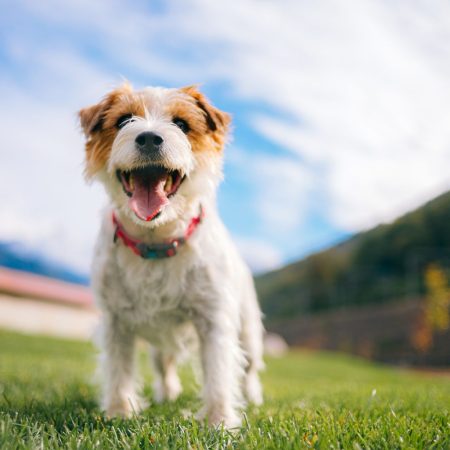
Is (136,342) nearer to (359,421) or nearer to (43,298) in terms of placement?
(359,421)

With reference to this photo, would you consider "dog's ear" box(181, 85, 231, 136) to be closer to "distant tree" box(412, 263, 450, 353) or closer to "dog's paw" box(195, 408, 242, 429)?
"dog's paw" box(195, 408, 242, 429)

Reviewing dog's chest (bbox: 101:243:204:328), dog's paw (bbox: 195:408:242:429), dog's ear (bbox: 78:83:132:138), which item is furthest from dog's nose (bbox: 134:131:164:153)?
dog's paw (bbox: 195:408:242:429)

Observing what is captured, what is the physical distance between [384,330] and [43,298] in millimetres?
15231

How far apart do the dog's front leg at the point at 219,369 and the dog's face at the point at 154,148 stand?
2.63 feet

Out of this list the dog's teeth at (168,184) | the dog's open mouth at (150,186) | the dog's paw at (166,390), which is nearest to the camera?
the dog's open mouth at (150,186)

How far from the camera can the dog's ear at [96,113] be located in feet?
11.7

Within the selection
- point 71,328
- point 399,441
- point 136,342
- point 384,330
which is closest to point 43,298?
point 71,328

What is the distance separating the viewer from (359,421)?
3.03 metres

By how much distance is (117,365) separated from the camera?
3783 millimetres

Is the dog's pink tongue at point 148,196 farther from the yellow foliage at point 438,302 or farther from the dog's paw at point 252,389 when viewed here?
the yellow foliage at point 438,302

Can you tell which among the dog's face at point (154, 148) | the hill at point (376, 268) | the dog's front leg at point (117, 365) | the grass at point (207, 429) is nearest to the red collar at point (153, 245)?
the dog's face at point (154, 148)

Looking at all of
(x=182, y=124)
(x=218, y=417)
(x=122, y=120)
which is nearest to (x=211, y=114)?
(x=182, y=124)

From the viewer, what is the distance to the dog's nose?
317 cm

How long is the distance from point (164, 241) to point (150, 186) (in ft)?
1.24
